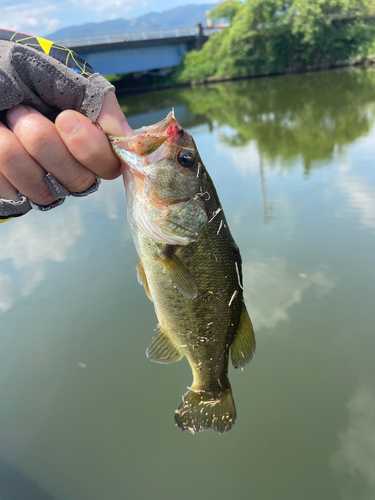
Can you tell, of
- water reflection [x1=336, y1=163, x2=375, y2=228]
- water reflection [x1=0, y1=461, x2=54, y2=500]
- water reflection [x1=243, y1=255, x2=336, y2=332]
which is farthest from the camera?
water reflection [x1=336, y1=163, x2=375, y2=228]

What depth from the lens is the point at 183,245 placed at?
1.72 metres

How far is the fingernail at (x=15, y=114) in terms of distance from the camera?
1.40m

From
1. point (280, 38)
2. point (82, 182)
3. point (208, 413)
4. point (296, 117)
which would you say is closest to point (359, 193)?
point (208, 413)

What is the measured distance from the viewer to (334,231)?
17.5ft

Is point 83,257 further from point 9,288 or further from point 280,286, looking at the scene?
point 280,286

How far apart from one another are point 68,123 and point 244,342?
4.63ft

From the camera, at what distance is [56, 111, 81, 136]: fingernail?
54.4 inches

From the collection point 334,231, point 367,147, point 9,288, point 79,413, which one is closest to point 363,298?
point 334,231

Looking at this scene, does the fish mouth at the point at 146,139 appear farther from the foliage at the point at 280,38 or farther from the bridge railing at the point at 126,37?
the foliage at the point at 280,38

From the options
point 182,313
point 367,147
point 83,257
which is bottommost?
point 367,147

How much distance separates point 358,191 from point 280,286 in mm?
3092

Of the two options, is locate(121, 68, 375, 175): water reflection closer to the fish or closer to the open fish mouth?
the fish

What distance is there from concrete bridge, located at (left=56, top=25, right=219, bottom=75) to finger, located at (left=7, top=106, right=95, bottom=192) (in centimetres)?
2483

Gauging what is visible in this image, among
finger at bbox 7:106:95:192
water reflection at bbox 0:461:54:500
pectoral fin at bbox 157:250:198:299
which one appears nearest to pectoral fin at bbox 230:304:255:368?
pectoral fin at bbox 157:250:198:299
